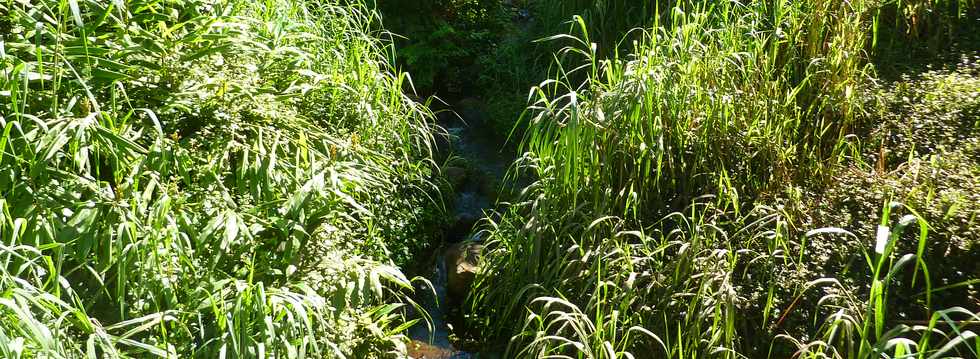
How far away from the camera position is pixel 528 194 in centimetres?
439

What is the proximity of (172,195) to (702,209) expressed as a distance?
84.1 inches

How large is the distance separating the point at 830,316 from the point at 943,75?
1744 millimetres

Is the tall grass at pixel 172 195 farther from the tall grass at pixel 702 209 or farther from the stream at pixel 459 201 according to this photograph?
the tall grass at pixel 702 209

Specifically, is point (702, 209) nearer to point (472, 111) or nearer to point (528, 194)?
point (528, 194)

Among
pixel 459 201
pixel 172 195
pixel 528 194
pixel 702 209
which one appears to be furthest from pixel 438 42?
pixel 172 195

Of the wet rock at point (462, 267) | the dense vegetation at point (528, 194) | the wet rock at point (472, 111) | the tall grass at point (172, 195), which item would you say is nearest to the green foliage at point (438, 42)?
the wet rock at point (472, 111)

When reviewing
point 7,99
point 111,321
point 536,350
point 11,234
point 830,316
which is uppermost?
point 7,99

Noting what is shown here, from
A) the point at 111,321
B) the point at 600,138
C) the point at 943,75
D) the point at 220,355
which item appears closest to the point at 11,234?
the point at 111,321

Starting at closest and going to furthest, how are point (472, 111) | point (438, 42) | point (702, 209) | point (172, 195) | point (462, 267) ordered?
point (172, 195) < point (702, 209) < point (462, 267) < point (472, 111) < point (438, 42)

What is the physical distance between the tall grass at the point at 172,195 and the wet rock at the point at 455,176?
4.46 feet

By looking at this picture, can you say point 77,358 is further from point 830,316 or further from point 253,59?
point 830,316

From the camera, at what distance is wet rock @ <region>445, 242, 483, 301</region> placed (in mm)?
4469

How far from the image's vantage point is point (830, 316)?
2.97 meters

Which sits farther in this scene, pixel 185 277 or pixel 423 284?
pixel 423 284
